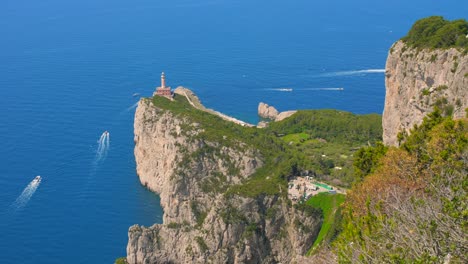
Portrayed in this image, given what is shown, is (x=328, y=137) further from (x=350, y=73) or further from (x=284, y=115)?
(x=350, y=73)

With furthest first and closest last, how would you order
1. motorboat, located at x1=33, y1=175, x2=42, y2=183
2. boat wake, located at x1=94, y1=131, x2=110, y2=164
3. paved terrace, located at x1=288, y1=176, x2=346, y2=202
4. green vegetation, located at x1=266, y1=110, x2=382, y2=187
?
1. boat wake, located at x1=94, y1=131, x2=110, y2=164
2. motorboat, located at x1=33, y1=175, x2=42, y2=183
3. green vegetation, located at x1=266, y1=110, x2=382, y2=187
4. paved terrace, located at x1=288, y1=176, x2=346, y2=202

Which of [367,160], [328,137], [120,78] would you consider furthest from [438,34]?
[120,78]

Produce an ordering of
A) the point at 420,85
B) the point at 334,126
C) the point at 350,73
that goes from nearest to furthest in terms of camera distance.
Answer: the point at 420,85 → the point at 334,126 → the point at 350,73

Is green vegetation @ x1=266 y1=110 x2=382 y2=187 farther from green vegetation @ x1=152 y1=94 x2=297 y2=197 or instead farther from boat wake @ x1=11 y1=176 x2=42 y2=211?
boat wake @ x1=11 y1=176 x2=42 y2=211

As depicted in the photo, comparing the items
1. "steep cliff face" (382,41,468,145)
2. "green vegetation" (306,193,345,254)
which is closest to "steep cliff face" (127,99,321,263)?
"green vegetation" (306,193,345,254)

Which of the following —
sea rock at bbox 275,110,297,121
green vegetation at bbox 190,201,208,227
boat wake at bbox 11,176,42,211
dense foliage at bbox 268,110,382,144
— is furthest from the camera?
sea rock at bbox 275,110,297,121

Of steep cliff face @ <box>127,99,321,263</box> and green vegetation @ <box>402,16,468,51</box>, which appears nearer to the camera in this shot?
green vegetation @ <box>402,16,468,51</box>
